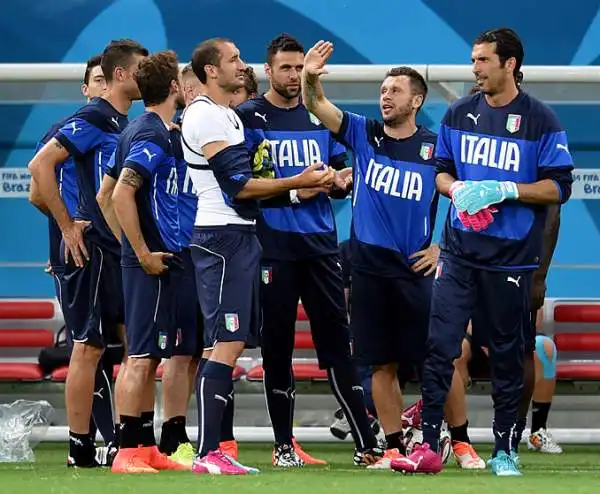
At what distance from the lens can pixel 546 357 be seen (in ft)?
33.2

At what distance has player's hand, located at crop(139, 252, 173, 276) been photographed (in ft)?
25.5

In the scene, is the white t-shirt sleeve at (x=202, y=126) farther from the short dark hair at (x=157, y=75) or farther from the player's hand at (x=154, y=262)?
the player's hand at (x=154, y=262)

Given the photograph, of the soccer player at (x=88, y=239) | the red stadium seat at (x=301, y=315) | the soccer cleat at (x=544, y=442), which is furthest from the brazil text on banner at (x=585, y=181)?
the soccer player at (x=88, y=239)

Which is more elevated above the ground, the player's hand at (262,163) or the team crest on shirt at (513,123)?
the team crest on shirt at (513,123)

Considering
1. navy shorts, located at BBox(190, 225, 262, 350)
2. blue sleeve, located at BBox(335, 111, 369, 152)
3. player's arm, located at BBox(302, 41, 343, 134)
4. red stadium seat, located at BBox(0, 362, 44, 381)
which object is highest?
player's arm, located at BBox(302, 41, 343, 134)

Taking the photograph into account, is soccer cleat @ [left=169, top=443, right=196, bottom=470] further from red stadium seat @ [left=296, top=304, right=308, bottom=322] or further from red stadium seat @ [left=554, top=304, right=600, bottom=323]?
red stadium seat @ [left=554, top=304, right=600, bottom=323]

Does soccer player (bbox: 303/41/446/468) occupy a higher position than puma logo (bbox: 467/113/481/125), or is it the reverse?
puma logo (bbox: 467/113/481/125)

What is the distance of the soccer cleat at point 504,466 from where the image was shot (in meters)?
7.68

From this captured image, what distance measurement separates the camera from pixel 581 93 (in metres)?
10.7

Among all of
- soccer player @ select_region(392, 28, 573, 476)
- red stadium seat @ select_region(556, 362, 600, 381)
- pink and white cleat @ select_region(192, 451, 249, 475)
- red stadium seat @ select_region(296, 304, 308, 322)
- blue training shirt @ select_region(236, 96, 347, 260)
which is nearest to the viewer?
pink and white cleat @ select_region(192, 451, 249, 475)

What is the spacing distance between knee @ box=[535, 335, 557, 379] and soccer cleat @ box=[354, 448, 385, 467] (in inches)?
72.6

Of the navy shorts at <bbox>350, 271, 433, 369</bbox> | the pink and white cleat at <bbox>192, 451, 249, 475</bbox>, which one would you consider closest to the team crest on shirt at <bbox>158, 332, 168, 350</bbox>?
the pink and white cleat at <bbox>192, 451, 249, 475</bbox>

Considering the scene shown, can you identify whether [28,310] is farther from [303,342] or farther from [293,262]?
[293,262]

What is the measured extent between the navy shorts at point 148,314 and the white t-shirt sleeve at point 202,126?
71cm
